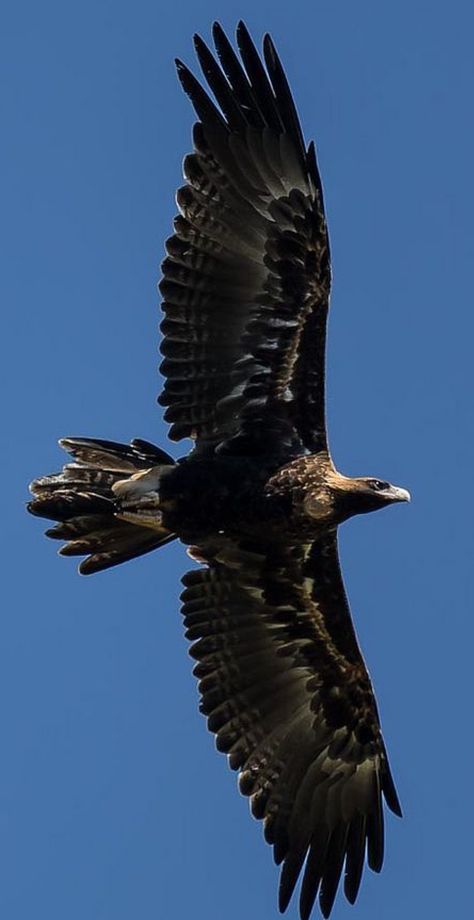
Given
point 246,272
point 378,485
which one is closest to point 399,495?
point 378,485

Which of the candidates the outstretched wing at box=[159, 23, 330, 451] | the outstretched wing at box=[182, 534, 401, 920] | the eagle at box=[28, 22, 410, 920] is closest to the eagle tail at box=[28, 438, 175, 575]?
the eagle at box=[28, 22, 410, 920]

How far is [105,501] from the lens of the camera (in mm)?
15703

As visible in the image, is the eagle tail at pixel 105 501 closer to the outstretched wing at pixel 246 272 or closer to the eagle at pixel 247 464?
the eagle at pixel 247 464

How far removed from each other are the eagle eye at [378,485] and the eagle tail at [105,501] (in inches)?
56.8

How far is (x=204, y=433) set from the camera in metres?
16.0

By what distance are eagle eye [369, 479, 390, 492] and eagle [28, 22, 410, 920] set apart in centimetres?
1

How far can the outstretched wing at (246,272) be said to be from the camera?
15.6 meters

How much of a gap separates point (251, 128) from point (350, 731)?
4.48 meters

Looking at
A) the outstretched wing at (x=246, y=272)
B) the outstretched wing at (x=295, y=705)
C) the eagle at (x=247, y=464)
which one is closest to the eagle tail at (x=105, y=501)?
the eagle at (x=247, y=464)

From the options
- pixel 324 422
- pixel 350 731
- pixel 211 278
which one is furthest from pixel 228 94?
pixel 350 731

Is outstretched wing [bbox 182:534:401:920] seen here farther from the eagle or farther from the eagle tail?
the eagle tail

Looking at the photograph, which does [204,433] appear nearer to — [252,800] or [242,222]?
[242,222]

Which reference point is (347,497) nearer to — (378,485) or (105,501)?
(378,485)

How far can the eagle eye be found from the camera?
15.3 meters
